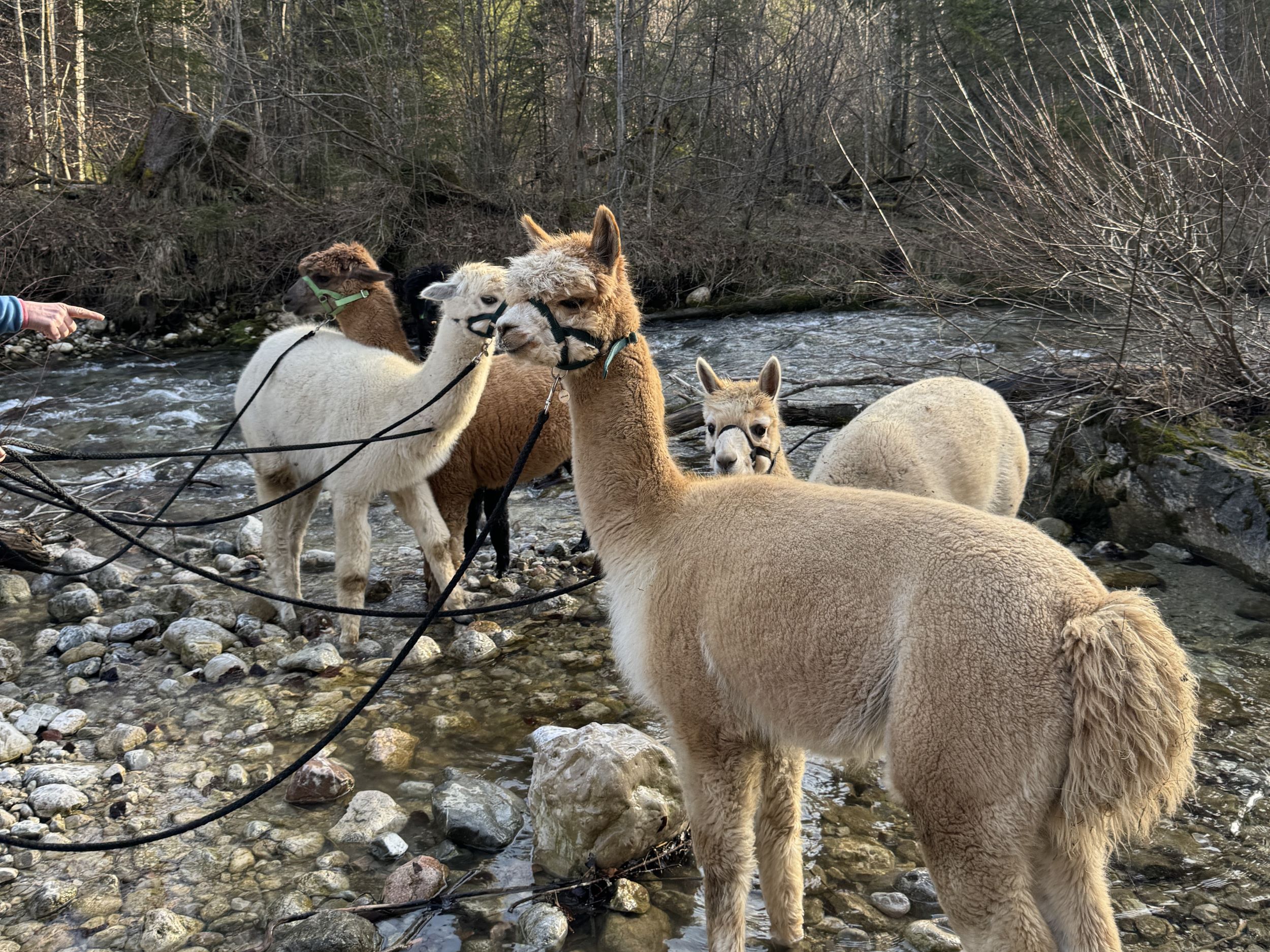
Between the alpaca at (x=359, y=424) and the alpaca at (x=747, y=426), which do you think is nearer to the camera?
the alpaca at (x=747, y=426)

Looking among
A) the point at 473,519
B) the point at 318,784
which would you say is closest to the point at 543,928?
the point at 318,784

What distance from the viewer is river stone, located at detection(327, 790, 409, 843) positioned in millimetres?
3594

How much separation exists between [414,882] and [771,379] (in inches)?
127

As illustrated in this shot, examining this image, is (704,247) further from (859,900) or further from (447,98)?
(859,900)

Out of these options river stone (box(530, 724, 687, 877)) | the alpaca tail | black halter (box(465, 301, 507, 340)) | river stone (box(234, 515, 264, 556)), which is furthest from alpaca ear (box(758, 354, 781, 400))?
river stone (box(234, 515, 264, 556))

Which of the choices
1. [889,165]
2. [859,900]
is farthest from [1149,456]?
[889,165]

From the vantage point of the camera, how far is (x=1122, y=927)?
10.0 feet

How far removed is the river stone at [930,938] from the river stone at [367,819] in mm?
1976

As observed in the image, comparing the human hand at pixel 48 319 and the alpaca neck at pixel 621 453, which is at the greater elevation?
the human hand at pixel 48 319

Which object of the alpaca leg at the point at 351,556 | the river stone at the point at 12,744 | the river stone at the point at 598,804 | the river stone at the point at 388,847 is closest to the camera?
the river stone at the point at 598,804

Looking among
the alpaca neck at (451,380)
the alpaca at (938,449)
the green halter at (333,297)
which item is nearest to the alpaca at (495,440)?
the green halter at (333,297)

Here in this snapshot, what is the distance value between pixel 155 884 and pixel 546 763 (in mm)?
1465

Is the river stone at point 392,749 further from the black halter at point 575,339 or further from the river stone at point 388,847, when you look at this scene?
the black halter at point 575,339

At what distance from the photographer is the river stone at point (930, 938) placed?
2.97 metres
